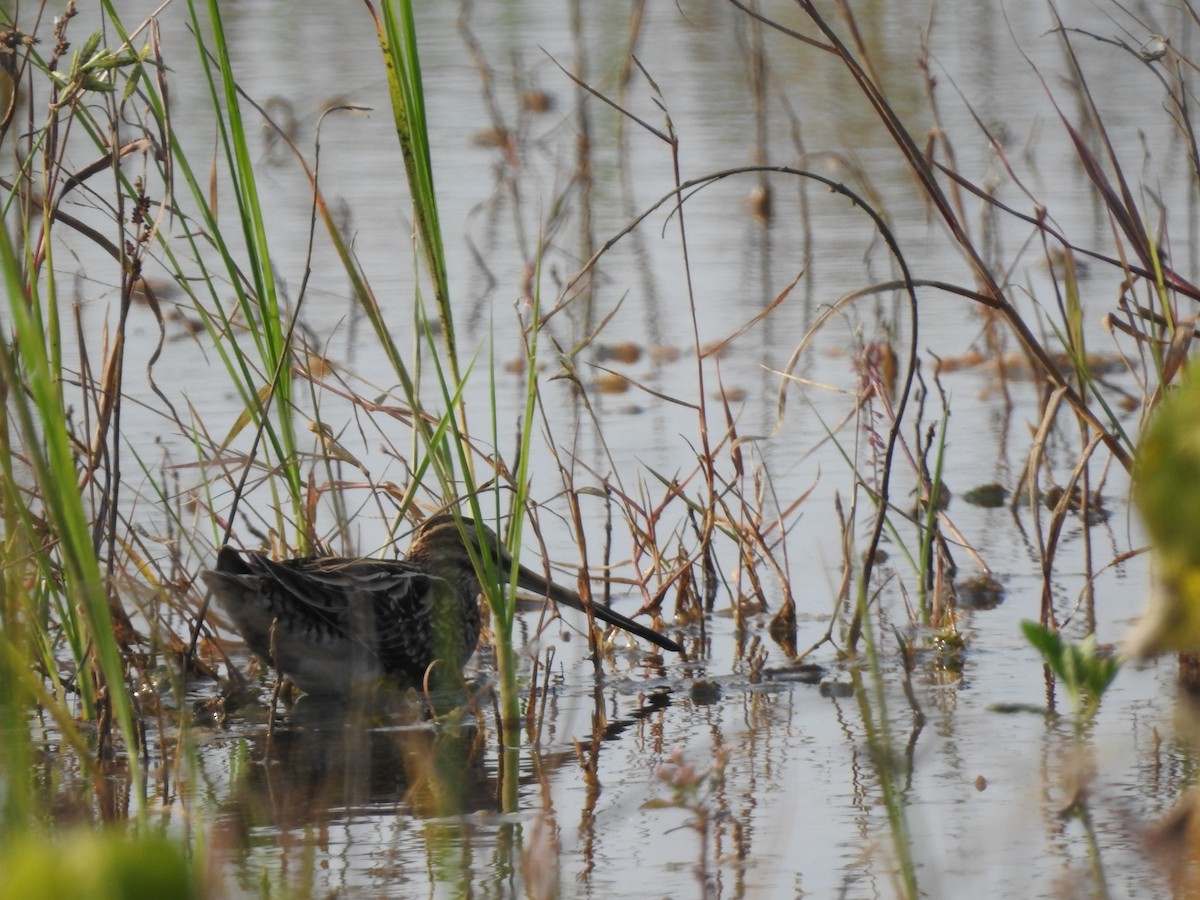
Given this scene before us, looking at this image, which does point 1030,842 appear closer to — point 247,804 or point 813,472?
point 247,804

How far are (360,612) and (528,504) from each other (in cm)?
71

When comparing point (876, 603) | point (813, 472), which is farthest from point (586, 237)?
point (876, 603)

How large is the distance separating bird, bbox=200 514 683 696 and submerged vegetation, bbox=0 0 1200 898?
92 millimetres

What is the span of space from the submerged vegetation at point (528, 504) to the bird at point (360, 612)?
0.30 ft

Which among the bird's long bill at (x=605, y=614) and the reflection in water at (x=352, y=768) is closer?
the reflection in water at (x=352, y=768)

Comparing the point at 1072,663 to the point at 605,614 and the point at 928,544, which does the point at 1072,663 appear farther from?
the point at 605,614

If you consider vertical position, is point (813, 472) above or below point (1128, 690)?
above

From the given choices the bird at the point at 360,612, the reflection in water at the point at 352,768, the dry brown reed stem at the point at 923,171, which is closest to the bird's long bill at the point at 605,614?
the bird at the point at 360,612

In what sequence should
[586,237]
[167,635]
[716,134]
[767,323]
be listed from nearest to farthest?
[167,635] < [767,323] < [586,237] < [716,134]

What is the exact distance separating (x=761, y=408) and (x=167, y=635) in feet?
8.28

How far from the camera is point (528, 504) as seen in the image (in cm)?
448

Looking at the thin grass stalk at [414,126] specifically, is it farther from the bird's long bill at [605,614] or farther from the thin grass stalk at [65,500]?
the bird's long bill at [605,614]

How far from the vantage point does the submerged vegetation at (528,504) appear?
2.80 m

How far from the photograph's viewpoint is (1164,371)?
3.47 m
